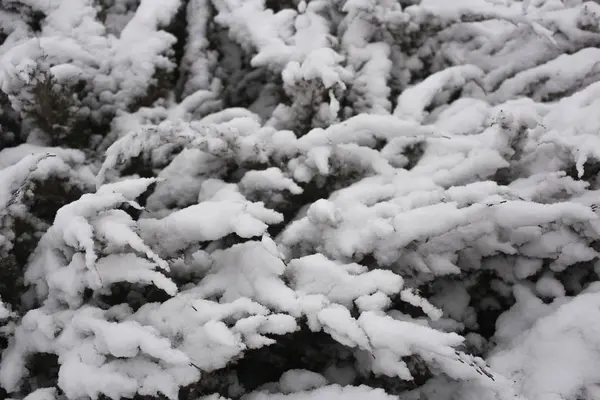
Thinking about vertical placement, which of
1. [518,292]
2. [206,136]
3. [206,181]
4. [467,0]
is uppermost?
[467,0]

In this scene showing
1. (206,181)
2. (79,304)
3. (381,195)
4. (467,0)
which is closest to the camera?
(79,304)

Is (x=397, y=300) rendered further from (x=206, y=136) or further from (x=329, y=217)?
(x=206, y=136)

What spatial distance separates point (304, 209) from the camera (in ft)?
4.67

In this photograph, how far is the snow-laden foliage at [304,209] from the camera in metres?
0.99

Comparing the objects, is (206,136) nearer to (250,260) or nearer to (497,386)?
(250,260)

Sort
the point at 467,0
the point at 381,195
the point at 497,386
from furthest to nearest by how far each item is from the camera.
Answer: the point at 467,0
the point at 381,195
the point at 497,386

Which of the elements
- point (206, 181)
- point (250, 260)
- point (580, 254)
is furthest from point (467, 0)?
point (250, 260)

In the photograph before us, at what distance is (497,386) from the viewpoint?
93 cm

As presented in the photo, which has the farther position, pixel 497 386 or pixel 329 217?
pixel 329 217

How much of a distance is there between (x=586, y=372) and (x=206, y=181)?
3.48 ft

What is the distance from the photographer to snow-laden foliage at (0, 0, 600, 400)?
989 mm

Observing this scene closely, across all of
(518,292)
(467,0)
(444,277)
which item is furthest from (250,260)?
(467,0)

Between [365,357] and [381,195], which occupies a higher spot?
[381,195]

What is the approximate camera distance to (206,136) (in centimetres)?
129
